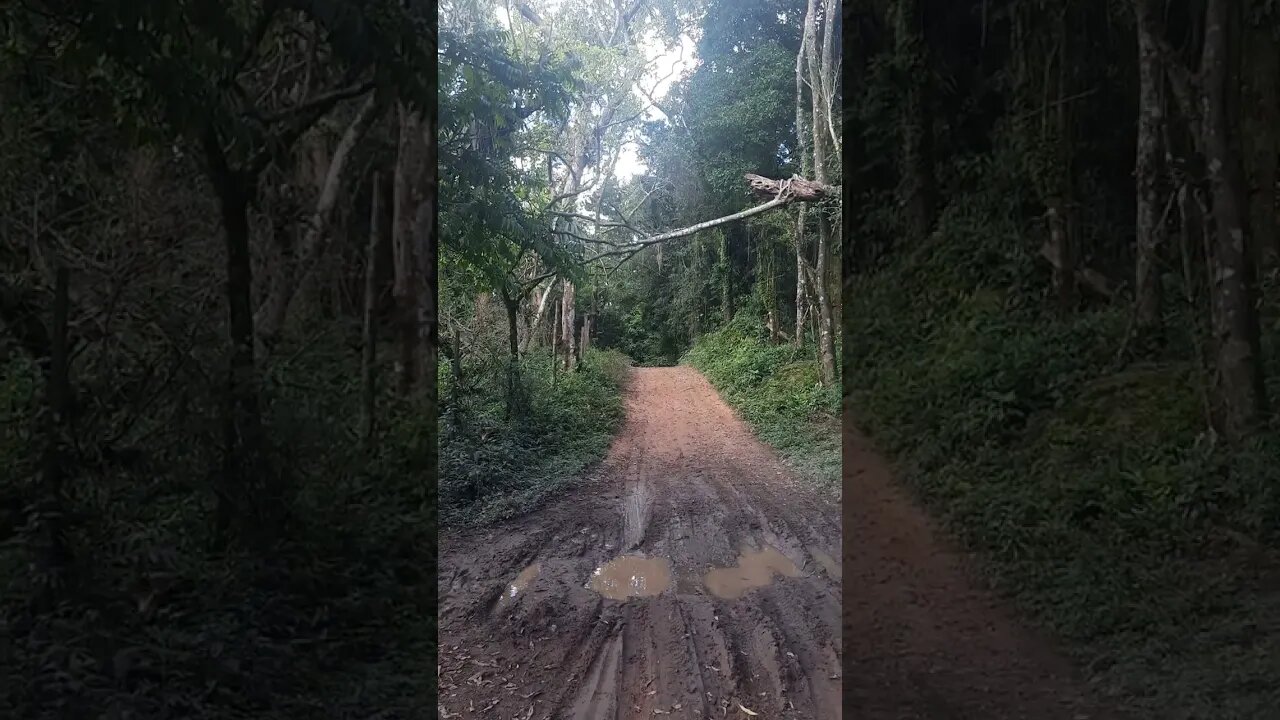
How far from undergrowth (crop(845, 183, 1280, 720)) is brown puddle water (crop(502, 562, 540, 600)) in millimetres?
1498

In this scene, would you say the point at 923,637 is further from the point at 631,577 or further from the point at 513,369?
the point at 513,369

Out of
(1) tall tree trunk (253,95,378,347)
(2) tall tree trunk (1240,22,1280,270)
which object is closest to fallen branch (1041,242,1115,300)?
(2) tall tree trunk (1240,22,1280,270)

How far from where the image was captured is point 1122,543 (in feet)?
9.96

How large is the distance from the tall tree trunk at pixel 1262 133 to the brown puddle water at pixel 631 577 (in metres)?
3.34

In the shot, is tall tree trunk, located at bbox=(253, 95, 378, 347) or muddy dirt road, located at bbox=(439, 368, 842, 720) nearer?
muddy dirt road, located at bbox=(439, 368, 842, 720)

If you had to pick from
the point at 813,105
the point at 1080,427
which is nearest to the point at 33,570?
the point at 813,105

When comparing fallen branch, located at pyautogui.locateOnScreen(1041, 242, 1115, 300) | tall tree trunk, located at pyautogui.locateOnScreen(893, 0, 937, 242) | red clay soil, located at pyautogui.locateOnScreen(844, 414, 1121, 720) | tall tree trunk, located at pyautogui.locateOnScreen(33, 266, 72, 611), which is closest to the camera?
red clay soil, located at pyautogui.locateOnScreen(844, 414, 1121, 720)

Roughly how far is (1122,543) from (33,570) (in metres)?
4.46

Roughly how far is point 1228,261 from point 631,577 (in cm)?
327

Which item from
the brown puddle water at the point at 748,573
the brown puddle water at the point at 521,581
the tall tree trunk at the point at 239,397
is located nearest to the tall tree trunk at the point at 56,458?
the tall tree trunk at the point at 239,397

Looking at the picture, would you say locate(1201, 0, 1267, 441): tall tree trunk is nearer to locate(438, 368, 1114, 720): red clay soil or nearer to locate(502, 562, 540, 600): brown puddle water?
locate(438, 368, 1114, 720): red clay soil

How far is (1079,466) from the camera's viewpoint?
3.29m

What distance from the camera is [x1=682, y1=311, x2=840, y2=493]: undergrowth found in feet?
9.43

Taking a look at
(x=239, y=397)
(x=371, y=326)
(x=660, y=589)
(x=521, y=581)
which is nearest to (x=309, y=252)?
(x=371, y=326)
